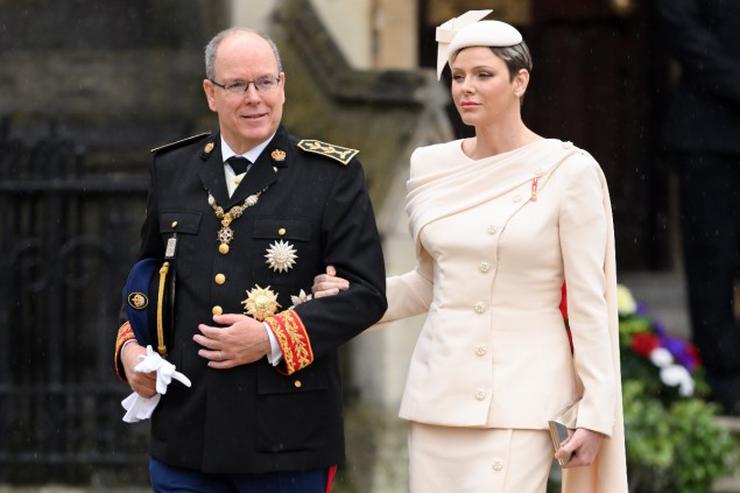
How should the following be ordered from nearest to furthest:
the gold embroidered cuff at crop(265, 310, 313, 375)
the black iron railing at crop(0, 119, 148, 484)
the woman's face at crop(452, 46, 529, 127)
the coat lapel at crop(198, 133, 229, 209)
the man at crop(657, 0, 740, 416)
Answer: the gold embroidered cuff at crop(265, 310, 313, 375)
the woman's face at crop(452, 46, 529, 127)
the coat lapel at crop(198, 133, 229, 209)
the black iron railing at crop(0, 119, 148, 484)
the man at crop(657, 0, 740, 416)

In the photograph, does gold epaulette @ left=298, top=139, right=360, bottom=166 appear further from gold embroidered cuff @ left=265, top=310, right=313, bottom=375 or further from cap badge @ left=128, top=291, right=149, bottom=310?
cap badge @ left=128, top=291, right=149, bottom=310

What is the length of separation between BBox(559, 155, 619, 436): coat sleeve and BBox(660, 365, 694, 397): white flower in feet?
13.2

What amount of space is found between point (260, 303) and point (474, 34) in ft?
2.74

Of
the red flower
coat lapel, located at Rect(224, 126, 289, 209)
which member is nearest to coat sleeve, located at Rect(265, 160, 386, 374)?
coat lapel, located at Rect(224, 126, 289, 209)

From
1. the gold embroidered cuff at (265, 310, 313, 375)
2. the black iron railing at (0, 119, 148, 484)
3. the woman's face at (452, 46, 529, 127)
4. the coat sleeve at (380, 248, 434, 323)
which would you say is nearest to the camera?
the gold embroidered cuff at (265, 310, 313, 375)

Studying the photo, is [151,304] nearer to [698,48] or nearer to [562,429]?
[562,429]

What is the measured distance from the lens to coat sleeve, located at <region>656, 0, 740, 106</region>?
351 inches

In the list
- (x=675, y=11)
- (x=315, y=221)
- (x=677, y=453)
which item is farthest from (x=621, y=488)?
(x=675, y=11)

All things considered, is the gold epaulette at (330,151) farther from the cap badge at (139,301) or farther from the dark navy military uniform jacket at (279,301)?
the cap badge at (139,301)

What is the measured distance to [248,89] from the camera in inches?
191

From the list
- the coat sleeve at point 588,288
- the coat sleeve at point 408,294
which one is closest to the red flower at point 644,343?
the coat sleeve at point 408,294

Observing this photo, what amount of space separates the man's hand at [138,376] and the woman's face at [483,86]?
988 millimetres

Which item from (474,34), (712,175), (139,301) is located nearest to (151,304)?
(139,301)

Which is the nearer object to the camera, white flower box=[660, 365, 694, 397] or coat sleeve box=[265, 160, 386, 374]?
coat sleeve box=[265, 160, 386, 374]
